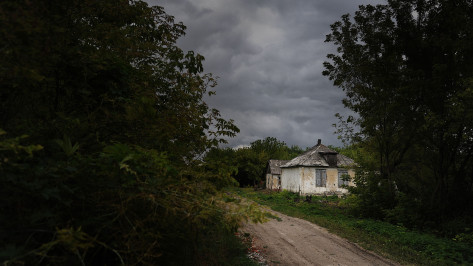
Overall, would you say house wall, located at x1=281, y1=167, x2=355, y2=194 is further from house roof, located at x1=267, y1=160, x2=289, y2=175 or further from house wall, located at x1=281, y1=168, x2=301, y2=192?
house roof, located at x1=267, y1=160, x2=289, y2=175

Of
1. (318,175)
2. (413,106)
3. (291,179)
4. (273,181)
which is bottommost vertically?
(273,181)

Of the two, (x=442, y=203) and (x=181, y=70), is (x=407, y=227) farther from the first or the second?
(x=181, y=70)

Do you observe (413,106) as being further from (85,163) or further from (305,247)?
(85,163)

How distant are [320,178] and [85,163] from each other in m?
30.0

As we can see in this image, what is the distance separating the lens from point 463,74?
11.8 m

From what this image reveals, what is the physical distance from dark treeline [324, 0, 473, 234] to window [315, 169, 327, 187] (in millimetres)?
13705

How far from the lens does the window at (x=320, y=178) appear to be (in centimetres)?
2989

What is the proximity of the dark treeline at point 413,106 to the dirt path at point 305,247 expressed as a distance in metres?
5.35

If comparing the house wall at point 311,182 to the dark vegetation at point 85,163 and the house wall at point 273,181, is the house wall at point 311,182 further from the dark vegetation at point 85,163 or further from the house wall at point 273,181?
the dark vegetation at point 85,163

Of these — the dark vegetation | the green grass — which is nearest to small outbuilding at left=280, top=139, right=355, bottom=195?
the green grass

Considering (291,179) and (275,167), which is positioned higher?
(275,167)

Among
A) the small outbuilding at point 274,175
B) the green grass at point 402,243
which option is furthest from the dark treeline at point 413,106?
the small outbuilding at point 274,175

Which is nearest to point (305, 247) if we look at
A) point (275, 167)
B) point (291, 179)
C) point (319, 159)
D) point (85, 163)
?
point (85, 163)

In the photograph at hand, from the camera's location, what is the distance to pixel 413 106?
537 inches
